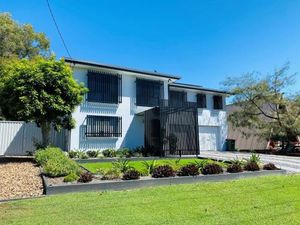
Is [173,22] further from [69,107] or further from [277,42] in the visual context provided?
[69,107]

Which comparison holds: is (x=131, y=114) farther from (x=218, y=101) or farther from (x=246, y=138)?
(x=246, y=138)

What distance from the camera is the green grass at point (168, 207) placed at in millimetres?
4660

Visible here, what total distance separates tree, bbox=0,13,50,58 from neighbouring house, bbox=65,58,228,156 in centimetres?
1182

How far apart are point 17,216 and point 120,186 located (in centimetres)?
303

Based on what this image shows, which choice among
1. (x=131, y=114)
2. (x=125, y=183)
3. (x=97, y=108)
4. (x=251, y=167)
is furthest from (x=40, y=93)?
(x=251, y=167)

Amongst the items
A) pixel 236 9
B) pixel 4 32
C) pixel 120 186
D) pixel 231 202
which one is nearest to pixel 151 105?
pixel 236 9

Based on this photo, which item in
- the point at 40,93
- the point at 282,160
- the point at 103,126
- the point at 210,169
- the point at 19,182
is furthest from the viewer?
the point at 103,126

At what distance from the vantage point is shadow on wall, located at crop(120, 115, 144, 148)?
59.5ft

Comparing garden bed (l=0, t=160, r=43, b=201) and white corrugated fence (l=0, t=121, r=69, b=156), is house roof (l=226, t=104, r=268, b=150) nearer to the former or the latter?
white corrugated fence (l=0, t=121, r=69, b=156)

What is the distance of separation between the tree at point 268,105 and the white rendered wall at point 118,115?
878 centimetres

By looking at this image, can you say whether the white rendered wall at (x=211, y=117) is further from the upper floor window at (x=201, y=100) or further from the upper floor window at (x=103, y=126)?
the upper floor window at (x=103, y=126)

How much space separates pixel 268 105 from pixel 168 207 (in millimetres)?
20208

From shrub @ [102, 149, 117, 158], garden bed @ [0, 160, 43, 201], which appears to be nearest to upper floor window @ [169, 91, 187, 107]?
shrub @ [102, 149, 117, 158]

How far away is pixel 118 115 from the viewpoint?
709 inches
